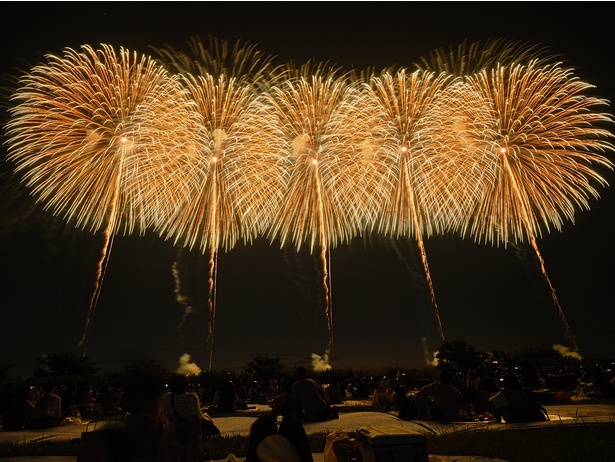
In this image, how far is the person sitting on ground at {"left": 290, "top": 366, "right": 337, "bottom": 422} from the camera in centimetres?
1226

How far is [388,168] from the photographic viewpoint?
71.5 feet

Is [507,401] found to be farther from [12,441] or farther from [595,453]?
[12,441]

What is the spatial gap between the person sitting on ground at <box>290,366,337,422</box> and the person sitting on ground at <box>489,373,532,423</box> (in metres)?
3.93

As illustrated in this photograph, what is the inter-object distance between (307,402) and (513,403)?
15.1 feet

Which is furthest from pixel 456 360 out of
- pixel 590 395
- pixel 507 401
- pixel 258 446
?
pixel 258 446

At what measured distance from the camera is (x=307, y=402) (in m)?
12.2

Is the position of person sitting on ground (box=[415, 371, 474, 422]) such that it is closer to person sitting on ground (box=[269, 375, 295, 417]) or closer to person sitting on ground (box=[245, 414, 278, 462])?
person sitting on ground (box=[269, 375, 295, 417])

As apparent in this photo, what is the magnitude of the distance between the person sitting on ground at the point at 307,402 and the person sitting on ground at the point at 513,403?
12.9ft

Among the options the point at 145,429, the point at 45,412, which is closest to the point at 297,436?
the point at 145,429

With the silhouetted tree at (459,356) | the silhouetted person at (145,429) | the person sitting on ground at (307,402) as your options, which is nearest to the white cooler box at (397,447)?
the silhouetted person at (145,429)

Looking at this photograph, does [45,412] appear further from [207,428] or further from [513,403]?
[513,403]

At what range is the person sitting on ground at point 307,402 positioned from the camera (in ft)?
40.2

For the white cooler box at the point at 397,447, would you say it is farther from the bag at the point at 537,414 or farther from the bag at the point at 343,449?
the bag at the point at 537,414

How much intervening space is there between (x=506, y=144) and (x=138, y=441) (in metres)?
20.7
